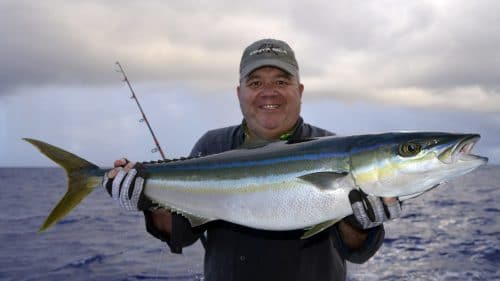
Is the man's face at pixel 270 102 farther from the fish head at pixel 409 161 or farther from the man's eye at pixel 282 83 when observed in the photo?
the fish head at pixel 409 161

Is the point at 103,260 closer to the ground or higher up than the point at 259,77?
closer to the ground

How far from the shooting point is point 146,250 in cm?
1390

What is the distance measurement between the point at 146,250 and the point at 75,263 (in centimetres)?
220

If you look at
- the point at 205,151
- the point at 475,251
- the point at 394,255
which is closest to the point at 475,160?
the point at 205,151

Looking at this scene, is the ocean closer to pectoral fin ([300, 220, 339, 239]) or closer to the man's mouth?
the man's mouth

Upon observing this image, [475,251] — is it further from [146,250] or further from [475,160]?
[475,160]

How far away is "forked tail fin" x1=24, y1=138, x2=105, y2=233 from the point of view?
438 centimetres

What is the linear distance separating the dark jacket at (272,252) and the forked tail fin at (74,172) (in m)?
0.61

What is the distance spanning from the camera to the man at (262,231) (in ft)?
14.1

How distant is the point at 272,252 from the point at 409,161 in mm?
1607

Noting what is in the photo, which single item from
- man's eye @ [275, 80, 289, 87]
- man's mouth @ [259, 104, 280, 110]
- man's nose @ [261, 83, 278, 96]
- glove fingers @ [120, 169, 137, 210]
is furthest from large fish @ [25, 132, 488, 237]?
man's eye @ [275, 80, 289, 87]

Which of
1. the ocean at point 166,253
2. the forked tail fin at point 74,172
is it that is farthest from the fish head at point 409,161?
the ocean at point 166,253

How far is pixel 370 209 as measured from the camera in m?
3.53

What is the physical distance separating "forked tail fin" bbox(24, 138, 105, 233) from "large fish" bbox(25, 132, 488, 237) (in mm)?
179
